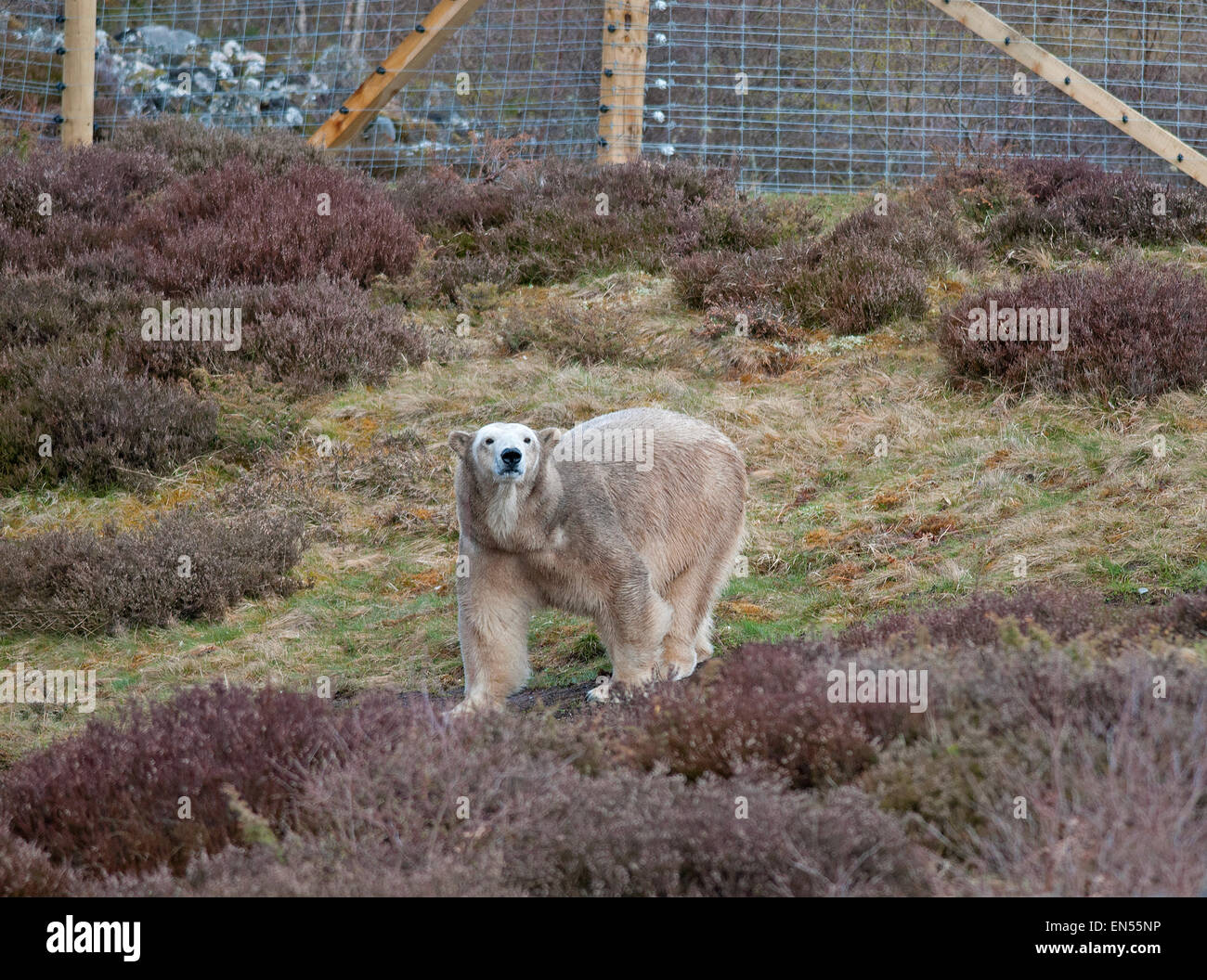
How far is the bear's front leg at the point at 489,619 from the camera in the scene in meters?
5.43

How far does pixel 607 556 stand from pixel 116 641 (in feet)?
10.3

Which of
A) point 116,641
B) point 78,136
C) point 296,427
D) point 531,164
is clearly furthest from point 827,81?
point 116,641

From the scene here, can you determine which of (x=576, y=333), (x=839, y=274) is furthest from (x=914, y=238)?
(x=576, y=333)

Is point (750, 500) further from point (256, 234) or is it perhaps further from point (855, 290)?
point (256, 234)

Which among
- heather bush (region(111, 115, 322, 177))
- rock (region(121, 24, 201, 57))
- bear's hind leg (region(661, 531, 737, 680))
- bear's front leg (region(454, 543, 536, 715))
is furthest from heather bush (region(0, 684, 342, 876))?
rock (region(121, 24, 201, 57))

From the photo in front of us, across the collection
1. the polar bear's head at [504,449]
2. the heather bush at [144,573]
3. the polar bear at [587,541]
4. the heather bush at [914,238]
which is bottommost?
the heather bush at [144,573]

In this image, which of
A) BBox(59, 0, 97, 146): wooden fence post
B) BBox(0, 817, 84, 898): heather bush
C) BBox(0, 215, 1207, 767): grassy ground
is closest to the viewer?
BBox(0, 817, 84, 898): heather bush

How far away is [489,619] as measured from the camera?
18.0 feet

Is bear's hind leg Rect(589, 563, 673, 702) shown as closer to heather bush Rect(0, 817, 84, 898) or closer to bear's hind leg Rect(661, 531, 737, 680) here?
bear's hind leg Rect(661, 531, 737, 680)

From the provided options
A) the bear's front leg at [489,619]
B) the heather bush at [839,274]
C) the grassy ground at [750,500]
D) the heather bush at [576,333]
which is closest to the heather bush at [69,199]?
the grassy ground at [750,500]

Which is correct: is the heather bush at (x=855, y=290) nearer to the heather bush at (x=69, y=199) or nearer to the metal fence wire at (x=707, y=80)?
the metal fence wire at (x=707, y=80)

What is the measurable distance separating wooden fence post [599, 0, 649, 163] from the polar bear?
7.31 metres

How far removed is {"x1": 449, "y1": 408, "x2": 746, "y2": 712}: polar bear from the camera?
531cm

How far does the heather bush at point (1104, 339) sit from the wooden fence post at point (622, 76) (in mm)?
4917
